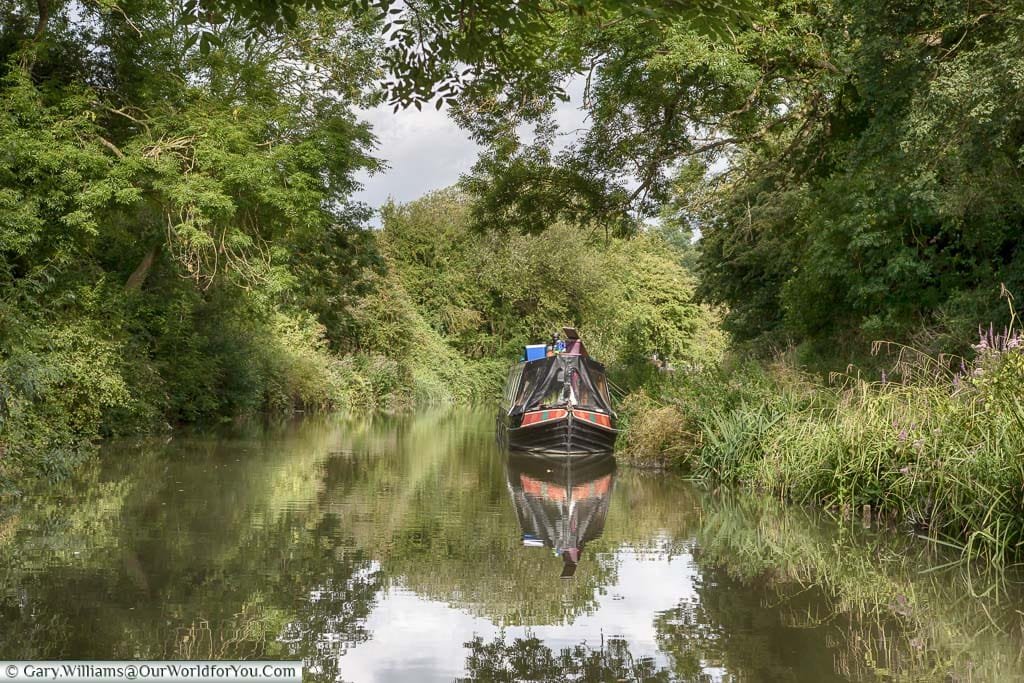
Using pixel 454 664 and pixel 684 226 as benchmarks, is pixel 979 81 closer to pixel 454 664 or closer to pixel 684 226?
pixel 454 664

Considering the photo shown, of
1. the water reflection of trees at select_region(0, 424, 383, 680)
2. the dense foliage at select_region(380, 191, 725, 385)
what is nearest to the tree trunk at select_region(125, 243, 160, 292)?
the water reflection of trees at select_region(0, 424, 383, 680)

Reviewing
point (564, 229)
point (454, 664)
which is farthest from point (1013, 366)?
point (564, 229)

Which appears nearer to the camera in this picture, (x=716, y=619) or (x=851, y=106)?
(x=716, y=619)

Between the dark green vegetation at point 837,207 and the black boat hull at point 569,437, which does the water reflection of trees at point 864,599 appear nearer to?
the dark green vegetation at point 837,207

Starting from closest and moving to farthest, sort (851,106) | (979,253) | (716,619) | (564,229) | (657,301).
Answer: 1. (716,619)
2. (979,253)
3. (851,106)
4. (564,229)
5. (657,301)

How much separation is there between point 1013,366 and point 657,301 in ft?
146

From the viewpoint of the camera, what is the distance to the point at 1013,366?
9.38m

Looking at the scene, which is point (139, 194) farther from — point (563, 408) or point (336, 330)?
point (336, 330)

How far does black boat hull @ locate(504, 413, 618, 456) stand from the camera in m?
20.0

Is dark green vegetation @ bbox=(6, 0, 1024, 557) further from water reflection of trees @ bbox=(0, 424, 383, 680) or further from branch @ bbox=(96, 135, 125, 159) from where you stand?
water reflection of trees @ bbox=(0, 424, 383, 680)

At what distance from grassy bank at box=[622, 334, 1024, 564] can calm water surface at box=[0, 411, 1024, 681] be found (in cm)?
47

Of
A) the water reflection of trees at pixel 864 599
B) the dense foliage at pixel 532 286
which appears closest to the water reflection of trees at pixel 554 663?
the water reflection of trees at pixel 864 599

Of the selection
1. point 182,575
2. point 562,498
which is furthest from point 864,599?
point 562,498

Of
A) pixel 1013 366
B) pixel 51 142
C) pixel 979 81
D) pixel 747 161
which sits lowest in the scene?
pixel 1013 366
